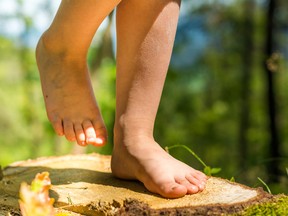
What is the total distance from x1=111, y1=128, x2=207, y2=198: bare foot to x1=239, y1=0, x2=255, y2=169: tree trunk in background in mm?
6953

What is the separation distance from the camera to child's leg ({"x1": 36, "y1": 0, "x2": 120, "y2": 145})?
173 cm

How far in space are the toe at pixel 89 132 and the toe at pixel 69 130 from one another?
0.14 feet

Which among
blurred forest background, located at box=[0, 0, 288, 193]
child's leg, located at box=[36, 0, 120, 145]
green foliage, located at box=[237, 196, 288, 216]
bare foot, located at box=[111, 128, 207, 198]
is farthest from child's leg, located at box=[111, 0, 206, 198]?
blurred forest background, located at box=[0, 0, 288, 193]

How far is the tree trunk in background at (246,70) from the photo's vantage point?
28.0 feet

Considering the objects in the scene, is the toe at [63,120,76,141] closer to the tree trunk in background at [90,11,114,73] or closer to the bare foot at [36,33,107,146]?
the bare foot at [36,33,107,146]

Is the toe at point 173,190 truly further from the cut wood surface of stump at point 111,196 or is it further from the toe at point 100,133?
the toe at point 100,133

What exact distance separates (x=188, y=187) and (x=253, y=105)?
309 inches

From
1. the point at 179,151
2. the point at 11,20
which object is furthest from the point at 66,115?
the point at 11,20

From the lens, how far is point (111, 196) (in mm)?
1559

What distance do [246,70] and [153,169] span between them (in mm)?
7617

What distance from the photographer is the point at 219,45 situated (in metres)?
9.48

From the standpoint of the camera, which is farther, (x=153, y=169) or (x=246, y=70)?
(x=246, y=70)

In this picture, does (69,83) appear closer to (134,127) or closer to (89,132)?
(89,132)

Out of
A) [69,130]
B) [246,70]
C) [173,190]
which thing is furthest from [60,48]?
[246,70]
